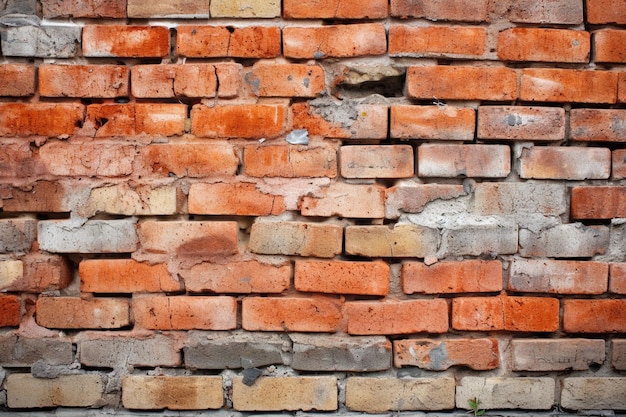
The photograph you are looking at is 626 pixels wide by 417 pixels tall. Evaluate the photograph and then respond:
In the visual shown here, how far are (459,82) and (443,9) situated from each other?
0.21 m

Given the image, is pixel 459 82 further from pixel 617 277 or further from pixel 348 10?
pixel 617 277

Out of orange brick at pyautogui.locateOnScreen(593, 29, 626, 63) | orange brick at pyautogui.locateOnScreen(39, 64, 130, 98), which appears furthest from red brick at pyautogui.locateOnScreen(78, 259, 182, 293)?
orange brick at pyautogui.locateOnScreen(593, 29, 626, 63)

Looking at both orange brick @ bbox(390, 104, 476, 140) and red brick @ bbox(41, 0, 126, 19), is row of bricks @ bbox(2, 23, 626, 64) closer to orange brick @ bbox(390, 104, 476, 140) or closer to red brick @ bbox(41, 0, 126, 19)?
red brick @ bbox(41, 0, 126, 19)

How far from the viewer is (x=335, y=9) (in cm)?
133

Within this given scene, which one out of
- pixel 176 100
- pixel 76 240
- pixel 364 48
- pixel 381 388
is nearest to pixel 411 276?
pixel 381 388

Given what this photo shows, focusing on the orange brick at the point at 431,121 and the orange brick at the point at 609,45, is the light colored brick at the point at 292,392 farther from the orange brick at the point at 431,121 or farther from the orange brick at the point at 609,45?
the orange brick at the point at 609,45

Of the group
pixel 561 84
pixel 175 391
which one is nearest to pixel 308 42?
pixel 561 84

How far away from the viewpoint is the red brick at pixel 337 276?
133 centimetres

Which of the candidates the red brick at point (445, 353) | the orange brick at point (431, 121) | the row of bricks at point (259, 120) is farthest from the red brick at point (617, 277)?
the orange brick at point (431, 121)

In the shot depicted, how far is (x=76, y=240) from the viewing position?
1.34 m

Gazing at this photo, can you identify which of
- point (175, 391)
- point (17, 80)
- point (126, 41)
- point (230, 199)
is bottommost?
point (175, 391)

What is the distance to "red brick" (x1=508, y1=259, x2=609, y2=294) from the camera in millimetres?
1347

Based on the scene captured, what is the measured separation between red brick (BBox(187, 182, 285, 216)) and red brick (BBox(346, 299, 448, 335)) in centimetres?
39

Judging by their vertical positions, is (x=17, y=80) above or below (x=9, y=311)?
above
